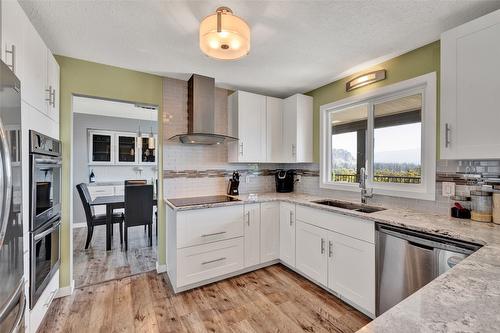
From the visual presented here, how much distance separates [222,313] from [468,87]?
248cm

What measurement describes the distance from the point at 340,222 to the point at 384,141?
1.07 metres

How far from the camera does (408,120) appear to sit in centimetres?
228

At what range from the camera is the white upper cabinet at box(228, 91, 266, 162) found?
2.96 m

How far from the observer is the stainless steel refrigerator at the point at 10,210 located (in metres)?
0.90

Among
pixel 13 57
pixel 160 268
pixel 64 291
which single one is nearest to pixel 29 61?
pixel 13 57

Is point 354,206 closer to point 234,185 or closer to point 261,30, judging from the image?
point 234,185

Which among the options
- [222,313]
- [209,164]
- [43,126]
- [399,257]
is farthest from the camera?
[209,164]

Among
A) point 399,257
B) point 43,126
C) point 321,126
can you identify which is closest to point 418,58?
point 321,126

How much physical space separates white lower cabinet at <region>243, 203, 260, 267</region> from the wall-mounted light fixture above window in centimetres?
175

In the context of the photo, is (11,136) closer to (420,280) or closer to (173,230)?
(173,230)

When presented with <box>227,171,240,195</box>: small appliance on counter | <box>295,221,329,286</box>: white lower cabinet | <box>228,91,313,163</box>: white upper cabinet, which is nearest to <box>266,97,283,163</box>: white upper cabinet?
<box>228,91,313,163</box>: white upper cabinet

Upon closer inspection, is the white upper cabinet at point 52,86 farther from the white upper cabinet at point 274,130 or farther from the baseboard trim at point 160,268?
the white upper cabinet at point 274,130

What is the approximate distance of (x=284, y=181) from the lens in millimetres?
3439

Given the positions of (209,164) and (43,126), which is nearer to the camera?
(43,126)
